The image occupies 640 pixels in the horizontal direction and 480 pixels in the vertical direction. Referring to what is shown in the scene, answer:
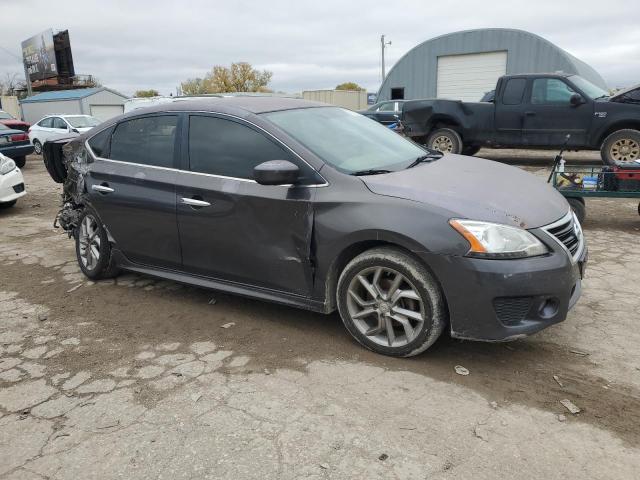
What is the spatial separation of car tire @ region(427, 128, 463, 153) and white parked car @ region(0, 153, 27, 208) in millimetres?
8028

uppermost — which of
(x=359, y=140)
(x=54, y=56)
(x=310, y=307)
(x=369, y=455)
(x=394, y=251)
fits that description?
(x=54, y=56)

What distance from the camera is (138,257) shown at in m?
4.51

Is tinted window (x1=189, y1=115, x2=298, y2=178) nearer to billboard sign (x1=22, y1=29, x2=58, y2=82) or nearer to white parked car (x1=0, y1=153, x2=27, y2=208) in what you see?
white parked car (x1=0, y1=153, x2=27, y2=208)

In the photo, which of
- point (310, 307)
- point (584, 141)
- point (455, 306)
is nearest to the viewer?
point (455, 306)

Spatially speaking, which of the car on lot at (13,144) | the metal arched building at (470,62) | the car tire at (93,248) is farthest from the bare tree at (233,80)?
the car tire at (93,248)

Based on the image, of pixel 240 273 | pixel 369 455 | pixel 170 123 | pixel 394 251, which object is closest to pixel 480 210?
pixel 394 251

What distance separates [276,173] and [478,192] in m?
1.27

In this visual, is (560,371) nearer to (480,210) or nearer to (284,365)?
(480,210)

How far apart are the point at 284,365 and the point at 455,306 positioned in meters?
1.12

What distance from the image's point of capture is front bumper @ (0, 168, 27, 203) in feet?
27.5

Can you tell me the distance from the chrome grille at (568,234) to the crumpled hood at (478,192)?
45 mm

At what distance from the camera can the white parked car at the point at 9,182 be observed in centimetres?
838

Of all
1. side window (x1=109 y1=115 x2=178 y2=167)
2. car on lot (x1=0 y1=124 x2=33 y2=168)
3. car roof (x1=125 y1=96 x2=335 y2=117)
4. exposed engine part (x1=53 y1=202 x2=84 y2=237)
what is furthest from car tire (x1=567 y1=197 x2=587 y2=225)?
car on lot (x1=0 y1=124 x2=33 y2=168)

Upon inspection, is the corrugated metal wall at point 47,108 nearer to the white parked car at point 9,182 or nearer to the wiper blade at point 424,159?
the white parked car at point 9,182
